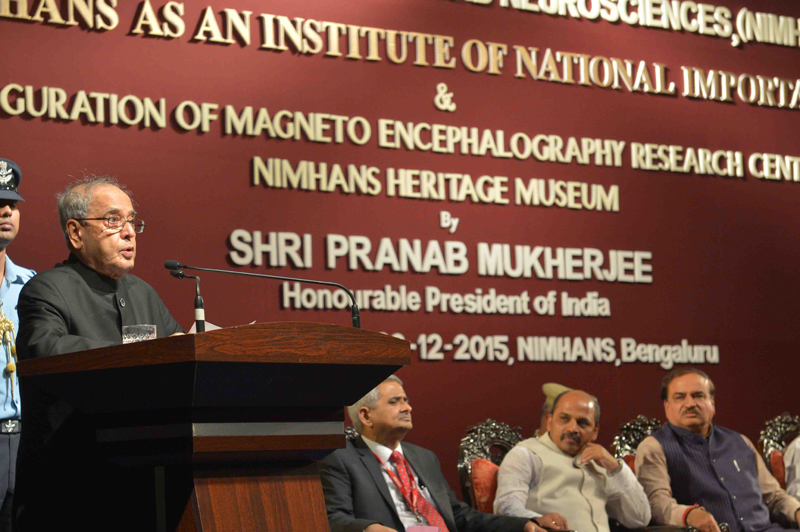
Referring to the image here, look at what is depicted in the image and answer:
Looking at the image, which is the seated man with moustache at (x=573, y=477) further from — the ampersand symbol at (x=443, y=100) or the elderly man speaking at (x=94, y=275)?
the elderly man speaking at (x=94, y=275)

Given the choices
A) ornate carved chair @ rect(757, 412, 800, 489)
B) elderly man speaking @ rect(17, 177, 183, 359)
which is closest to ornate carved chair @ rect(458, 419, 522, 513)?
ornate carved chair @ rect(757, 412, 800, 489)

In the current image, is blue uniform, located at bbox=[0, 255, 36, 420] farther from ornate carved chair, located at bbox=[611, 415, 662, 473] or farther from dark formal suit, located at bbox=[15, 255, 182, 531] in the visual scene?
ornate carved chair, located at bbox=[611, 415, 662, 473]

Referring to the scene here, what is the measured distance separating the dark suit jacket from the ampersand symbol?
68.6 inches

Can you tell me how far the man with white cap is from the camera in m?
3.34

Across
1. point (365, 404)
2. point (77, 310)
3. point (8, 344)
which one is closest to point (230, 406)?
point (77, 310)

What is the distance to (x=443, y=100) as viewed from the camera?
16.5ft

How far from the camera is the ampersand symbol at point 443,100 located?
5.02 metres

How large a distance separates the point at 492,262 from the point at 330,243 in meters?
0.86

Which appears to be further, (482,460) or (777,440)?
(777,440)

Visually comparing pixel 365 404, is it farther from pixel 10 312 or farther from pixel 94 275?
pixel 94 275

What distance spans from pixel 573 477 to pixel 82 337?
2.63 metres

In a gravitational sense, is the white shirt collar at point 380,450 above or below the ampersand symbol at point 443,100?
below

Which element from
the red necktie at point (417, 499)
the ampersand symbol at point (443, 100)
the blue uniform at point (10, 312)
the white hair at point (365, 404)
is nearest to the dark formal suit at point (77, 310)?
the blue uniform at point (10, 312)

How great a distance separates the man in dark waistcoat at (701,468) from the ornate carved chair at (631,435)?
10 centimetres
